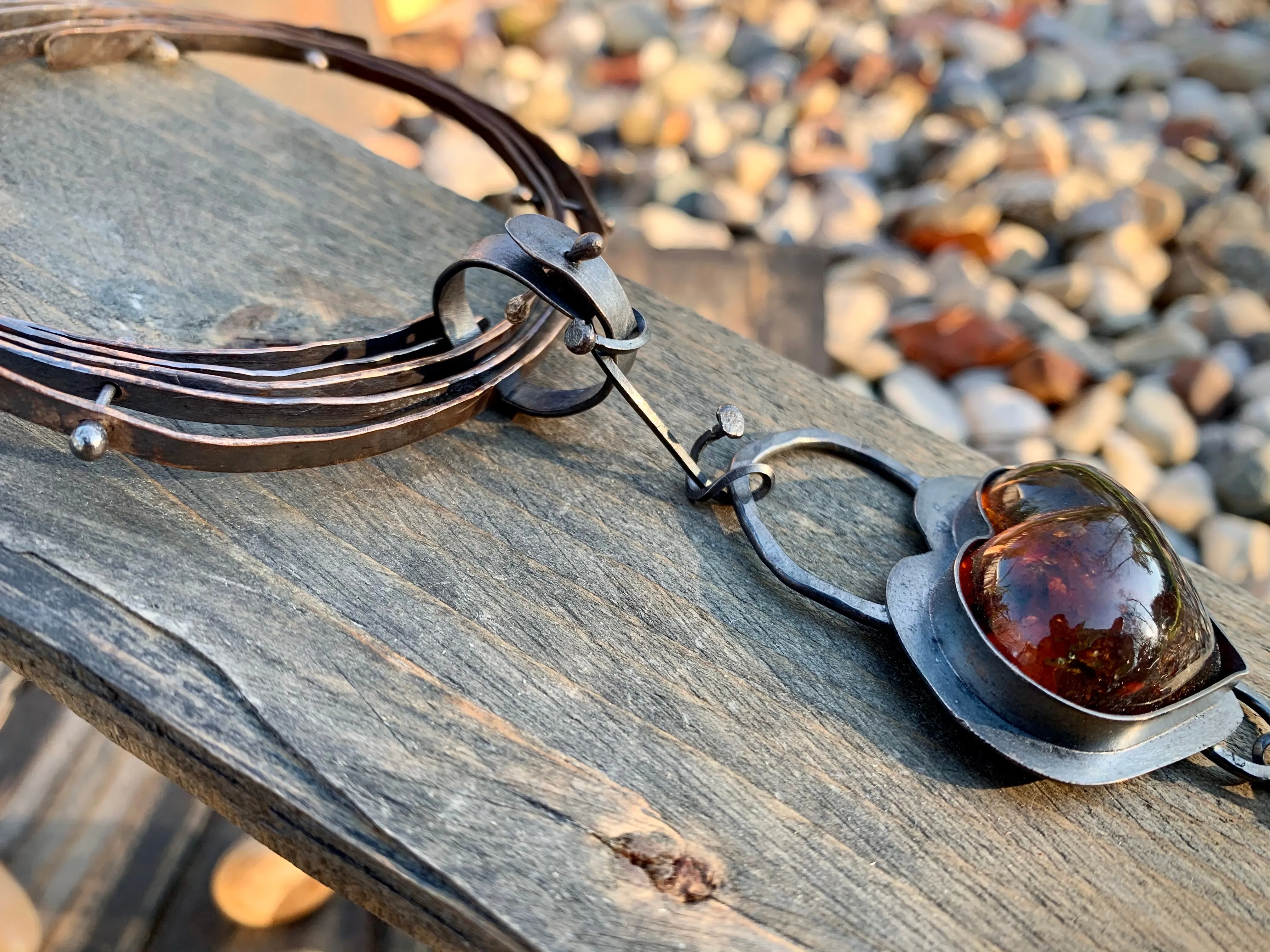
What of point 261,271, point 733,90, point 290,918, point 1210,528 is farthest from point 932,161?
point 290,918

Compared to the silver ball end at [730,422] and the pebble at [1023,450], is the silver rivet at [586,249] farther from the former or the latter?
the pebble at [1023,450]

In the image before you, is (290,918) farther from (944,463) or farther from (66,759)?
(944,463)

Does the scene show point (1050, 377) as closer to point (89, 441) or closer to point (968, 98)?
point (968, 98)

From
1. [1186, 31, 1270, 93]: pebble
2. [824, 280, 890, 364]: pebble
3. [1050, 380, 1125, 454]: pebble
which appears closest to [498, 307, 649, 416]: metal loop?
[824, 280, 890, 364]: pebble

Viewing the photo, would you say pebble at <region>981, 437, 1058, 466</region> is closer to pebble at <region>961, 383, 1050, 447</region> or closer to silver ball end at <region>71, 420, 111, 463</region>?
pebble at <region>961, 383, 1050, 447</region>

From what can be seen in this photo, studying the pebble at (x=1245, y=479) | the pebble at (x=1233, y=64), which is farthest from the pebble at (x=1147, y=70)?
the pebble at (x=1245, y=479)

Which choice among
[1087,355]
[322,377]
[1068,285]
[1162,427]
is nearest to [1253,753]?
[322,377]
